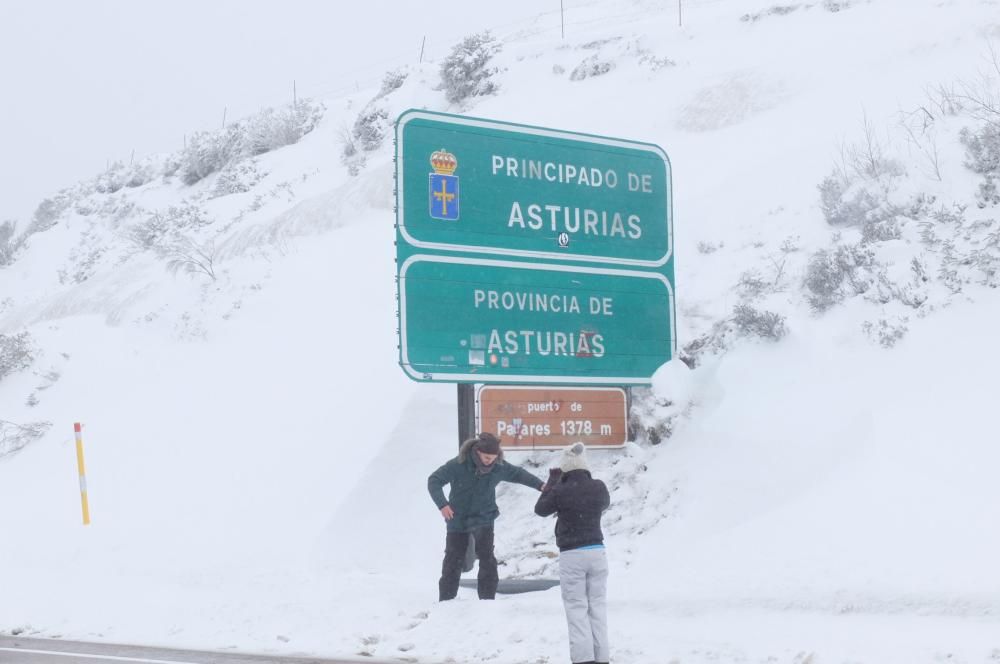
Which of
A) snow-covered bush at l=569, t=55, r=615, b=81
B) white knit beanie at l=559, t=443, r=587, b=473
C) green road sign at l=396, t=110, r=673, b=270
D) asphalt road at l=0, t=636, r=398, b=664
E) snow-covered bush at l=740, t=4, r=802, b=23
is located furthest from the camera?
snow-covered bush at l=569, t=55, r=615, b=81

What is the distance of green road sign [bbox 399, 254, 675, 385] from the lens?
37.9 ft

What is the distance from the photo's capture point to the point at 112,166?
4909 centimetres

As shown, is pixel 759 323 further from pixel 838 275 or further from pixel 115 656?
pixel 115 656

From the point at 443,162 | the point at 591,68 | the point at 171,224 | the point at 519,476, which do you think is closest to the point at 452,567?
the point at 519,476

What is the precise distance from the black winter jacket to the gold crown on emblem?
16.2 feet

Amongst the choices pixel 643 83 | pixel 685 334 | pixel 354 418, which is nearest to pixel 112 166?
pixel 643 83

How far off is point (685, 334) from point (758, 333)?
1354mm

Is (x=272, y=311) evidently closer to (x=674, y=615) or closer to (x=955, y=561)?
(x=674, y=615)

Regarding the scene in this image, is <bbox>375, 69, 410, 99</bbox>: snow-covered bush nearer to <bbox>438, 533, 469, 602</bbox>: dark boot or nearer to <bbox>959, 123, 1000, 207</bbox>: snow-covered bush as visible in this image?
<bbox>959, 123, 1000, 207</bbox>: snow-covered bush

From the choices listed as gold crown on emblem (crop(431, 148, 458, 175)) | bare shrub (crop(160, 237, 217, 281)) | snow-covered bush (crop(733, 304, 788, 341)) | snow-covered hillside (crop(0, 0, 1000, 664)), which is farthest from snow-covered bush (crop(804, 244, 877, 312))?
bare shrub (crop(160, 237, 217, 281))

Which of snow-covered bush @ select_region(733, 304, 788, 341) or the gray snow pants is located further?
snow-covered bush @ select_region(733, 304, 788, 341)

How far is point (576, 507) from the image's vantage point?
7.71 meters

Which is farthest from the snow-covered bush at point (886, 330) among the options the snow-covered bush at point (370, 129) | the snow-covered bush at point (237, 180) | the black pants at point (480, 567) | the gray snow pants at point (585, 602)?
the snow-covered bush at point (237, 180)

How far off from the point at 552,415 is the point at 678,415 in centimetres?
147
